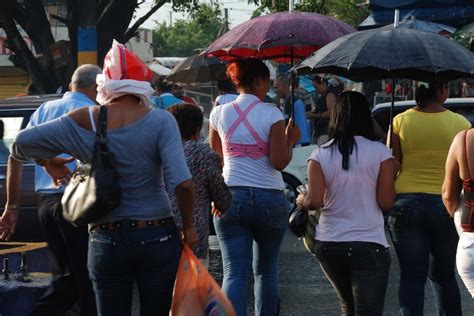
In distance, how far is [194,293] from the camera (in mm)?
5016

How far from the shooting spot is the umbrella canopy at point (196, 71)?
2016 cm

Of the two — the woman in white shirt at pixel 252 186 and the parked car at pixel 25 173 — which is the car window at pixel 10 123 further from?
the woman in white shirt at pixel 252 186

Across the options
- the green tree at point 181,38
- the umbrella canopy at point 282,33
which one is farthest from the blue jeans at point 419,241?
A: the green tree at point 181,38

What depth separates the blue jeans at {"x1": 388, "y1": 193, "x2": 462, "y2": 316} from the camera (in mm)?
6543

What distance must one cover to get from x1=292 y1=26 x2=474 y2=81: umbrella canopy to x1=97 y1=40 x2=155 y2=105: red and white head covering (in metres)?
1.56

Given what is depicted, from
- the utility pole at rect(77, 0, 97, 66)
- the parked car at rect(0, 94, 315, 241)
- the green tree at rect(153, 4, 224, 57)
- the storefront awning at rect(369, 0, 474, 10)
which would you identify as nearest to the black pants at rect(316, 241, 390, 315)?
the parked car at rect(0, 94, 315, 241)

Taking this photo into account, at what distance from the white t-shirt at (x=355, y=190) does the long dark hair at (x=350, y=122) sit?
0.05m

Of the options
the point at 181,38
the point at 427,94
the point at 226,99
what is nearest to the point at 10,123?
the point at 226,99

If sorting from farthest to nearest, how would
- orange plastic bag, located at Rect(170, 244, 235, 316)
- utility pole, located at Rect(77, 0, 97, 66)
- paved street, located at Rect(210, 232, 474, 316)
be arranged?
utility pole, located at Rect(77, 0, 97, 66), paved street, located at Rect(210, 232, 474, 316), orange plastic bag, located at Rect(170, 244, 235, 316)

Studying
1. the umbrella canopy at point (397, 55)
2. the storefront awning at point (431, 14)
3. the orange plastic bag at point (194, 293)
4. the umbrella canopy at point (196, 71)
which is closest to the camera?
the orange plastic bag at point (194, 293)

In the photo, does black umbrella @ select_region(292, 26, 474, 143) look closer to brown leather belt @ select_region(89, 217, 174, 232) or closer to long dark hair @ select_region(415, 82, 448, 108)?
long dark hair @ select_region(415, 82, 448, 108)

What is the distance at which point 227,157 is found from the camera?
6684 millimetres

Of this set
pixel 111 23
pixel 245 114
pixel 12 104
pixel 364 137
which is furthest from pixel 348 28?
pixel 111 23

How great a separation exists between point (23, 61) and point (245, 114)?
61.5 feet
